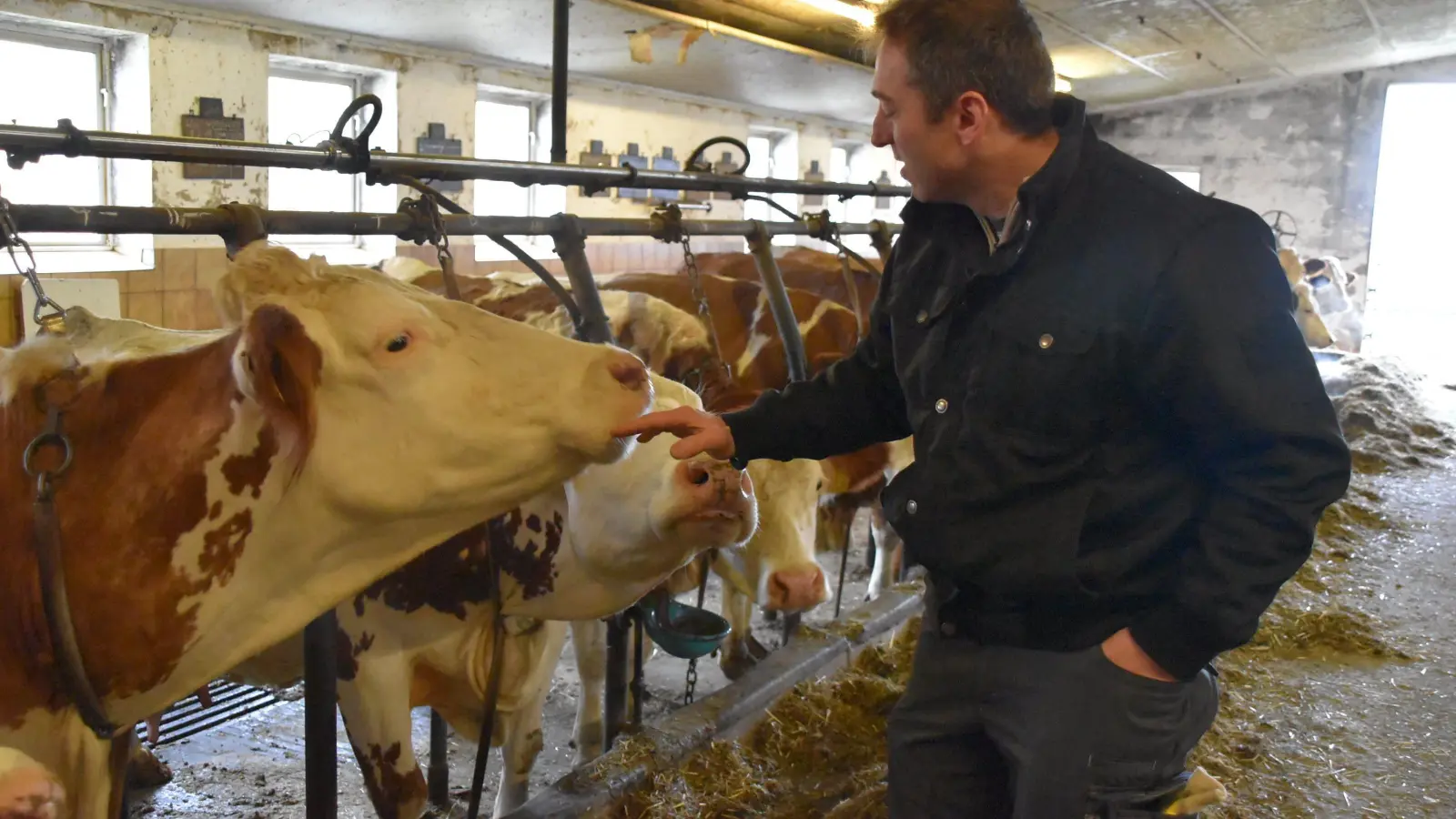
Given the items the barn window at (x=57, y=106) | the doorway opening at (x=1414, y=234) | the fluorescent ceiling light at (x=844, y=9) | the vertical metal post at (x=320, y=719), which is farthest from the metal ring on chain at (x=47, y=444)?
the doorway opening at (x=1414, y=234)

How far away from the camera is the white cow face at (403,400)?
1.30 metres

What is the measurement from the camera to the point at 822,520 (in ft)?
15.0

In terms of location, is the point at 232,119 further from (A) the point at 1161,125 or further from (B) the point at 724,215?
(A) the point at 1161,125

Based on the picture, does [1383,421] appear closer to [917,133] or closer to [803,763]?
[803,763]

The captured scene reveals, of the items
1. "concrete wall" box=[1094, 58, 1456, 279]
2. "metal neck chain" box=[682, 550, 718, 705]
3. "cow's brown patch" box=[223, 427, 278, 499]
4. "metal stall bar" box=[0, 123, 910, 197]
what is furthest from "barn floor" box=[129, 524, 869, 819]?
"concrete wall" box=[1094, 58, 1456, 279]

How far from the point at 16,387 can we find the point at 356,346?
19.1 inches

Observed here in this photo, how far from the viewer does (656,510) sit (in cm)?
200

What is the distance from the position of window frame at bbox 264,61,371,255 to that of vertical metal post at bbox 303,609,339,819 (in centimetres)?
485

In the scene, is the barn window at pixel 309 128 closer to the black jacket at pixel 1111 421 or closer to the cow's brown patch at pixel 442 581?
the cow's brown patch at pixel 442 581

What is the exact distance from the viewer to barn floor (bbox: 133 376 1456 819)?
2.88 meters

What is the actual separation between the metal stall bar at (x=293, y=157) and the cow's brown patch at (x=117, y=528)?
431 millimetres

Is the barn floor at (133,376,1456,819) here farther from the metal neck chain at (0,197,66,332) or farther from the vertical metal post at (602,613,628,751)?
the metal neck chain at (0,197,66,332)

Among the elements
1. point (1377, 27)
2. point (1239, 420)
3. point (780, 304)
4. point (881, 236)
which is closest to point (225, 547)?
point (1239, 420)

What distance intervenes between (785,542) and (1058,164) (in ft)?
6.34
